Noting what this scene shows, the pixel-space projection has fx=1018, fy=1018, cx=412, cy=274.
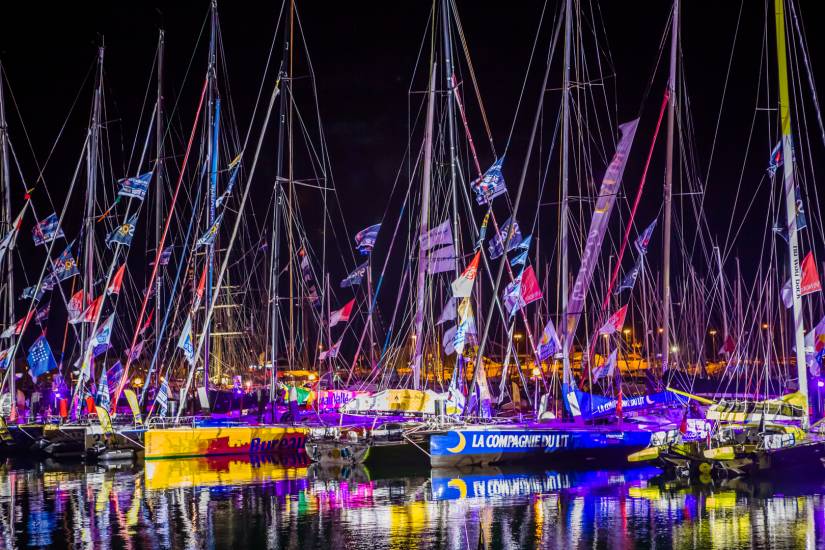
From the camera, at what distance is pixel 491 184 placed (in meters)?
40.9

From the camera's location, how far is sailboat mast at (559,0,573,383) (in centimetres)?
4000

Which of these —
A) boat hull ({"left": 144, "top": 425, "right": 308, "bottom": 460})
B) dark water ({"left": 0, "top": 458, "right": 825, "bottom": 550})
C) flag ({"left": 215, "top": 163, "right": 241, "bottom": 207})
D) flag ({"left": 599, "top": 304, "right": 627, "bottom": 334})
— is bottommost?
dark water ({"left": 0, "top": 458, "right": 825, "bottom": 550})

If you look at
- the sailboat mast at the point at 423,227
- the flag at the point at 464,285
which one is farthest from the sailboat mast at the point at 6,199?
the flag at the point at 464,285

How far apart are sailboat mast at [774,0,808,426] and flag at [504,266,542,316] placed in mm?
9344

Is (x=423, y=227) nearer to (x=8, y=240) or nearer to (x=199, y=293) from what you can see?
(x=199, y=293)

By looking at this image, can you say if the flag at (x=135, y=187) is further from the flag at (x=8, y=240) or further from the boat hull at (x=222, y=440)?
the boat hull at (x=222, y=440)

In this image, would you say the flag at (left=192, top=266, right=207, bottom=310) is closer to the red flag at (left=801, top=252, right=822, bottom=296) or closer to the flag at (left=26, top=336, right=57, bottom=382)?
the flag at (left=26, top=336, right=57, bottom=382)

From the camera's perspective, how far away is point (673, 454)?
34.9 m

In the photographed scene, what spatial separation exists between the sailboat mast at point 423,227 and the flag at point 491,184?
2.59 m

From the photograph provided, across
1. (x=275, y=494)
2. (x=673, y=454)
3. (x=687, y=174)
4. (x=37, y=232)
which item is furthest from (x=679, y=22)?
(x=37, y=232)

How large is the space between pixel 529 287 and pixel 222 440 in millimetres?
15600

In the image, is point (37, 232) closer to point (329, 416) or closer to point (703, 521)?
point (329, 416)

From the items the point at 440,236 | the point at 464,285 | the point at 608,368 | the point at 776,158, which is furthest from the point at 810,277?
the point at 440,236

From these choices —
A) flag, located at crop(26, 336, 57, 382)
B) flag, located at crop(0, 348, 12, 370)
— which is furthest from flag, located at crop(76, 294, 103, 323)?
flag, located at crop(0, 348, 12, 370)
